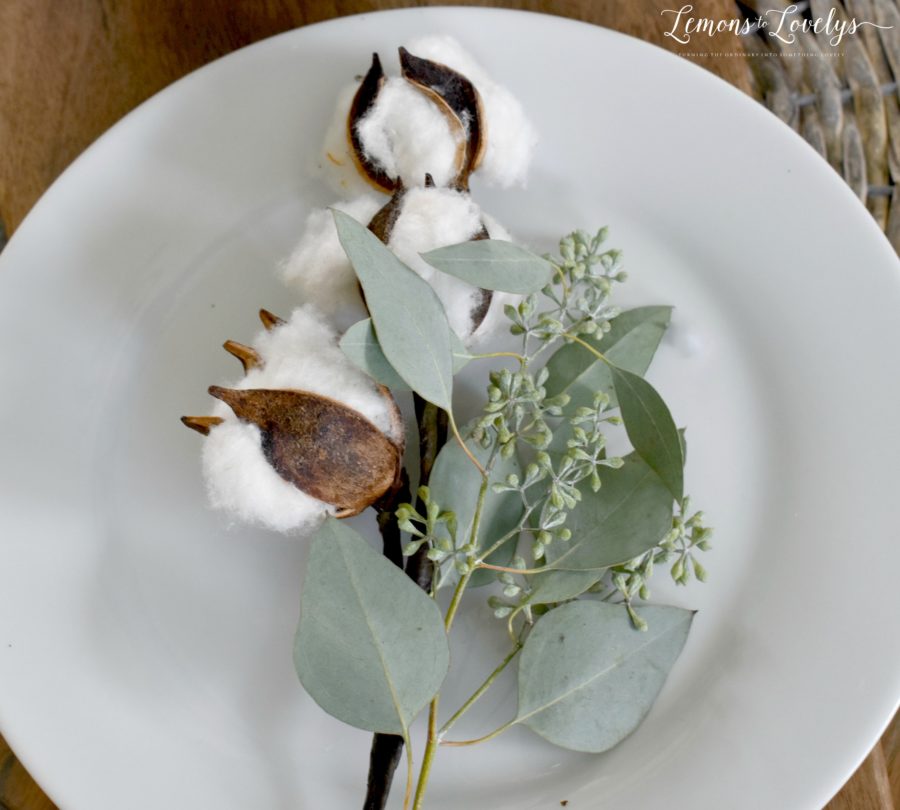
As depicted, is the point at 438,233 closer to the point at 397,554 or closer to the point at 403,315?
the point at 403,315

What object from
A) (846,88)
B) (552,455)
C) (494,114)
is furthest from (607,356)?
(846,88)

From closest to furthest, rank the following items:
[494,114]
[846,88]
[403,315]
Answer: [403,315]
[494,114]
[846,88]

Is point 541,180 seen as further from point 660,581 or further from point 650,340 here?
point 660,581

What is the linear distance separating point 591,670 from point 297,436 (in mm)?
231

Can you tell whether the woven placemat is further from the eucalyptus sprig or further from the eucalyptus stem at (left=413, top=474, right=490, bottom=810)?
the eucalyptus stem at (left=413, top=474, right=490, bottom=810)

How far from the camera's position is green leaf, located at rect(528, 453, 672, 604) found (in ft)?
1.76

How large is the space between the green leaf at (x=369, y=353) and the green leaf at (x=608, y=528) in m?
0.13

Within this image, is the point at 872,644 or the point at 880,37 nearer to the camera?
the point at 872,644

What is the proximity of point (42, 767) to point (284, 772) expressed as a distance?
0.51 feet

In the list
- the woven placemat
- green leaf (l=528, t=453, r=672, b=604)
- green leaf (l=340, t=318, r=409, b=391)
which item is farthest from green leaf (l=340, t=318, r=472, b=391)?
the woven placemat

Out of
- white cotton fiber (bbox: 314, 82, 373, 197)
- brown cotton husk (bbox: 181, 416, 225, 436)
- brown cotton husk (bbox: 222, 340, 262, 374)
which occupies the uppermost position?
white cotton fiber (bbox: 314, 82, 373, 197)

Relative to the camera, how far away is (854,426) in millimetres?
624

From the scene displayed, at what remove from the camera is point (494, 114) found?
60cm

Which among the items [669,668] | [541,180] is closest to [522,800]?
[669,668]
